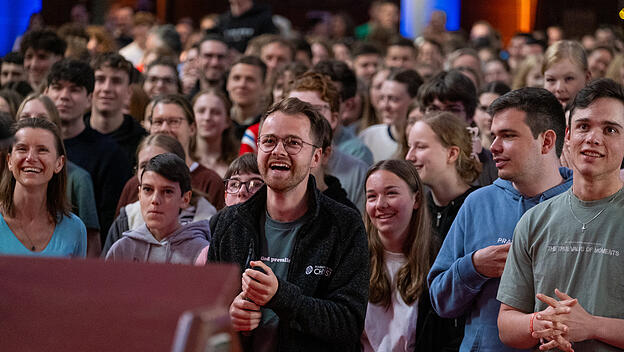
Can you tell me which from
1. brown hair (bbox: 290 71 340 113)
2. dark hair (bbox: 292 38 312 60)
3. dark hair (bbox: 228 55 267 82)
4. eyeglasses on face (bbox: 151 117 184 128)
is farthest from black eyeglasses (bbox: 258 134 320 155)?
dark hair (bbox: 292 38 312 60)

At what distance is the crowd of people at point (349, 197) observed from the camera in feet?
9.71

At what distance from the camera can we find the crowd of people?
2.96 metres

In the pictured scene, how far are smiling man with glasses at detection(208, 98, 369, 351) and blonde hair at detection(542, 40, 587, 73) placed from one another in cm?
277

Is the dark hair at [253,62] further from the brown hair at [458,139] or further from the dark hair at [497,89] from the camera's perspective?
the brown hair at [458,139]

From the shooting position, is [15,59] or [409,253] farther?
[15,59]

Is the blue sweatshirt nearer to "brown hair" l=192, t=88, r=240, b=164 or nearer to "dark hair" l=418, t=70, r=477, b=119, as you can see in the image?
"dark hair" l=418, t=70, r=477, b=119

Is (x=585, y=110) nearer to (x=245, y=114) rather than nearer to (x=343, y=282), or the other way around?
(x=343, y=282)

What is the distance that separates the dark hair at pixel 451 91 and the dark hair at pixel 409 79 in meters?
1.08

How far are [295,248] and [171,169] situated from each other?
53.7 inches

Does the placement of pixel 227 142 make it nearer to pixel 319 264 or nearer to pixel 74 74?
pixel 74 74

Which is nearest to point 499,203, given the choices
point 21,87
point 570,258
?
point 570,258

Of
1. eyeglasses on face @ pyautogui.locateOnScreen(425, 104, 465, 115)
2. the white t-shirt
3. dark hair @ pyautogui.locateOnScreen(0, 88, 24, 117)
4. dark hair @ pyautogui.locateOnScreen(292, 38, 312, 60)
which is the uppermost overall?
dark hair @ pyautogui.locateOnScreen(292, 38, 312, 60)

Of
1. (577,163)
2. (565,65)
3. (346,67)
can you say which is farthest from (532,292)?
(346,67)

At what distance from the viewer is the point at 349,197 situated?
197 inches
